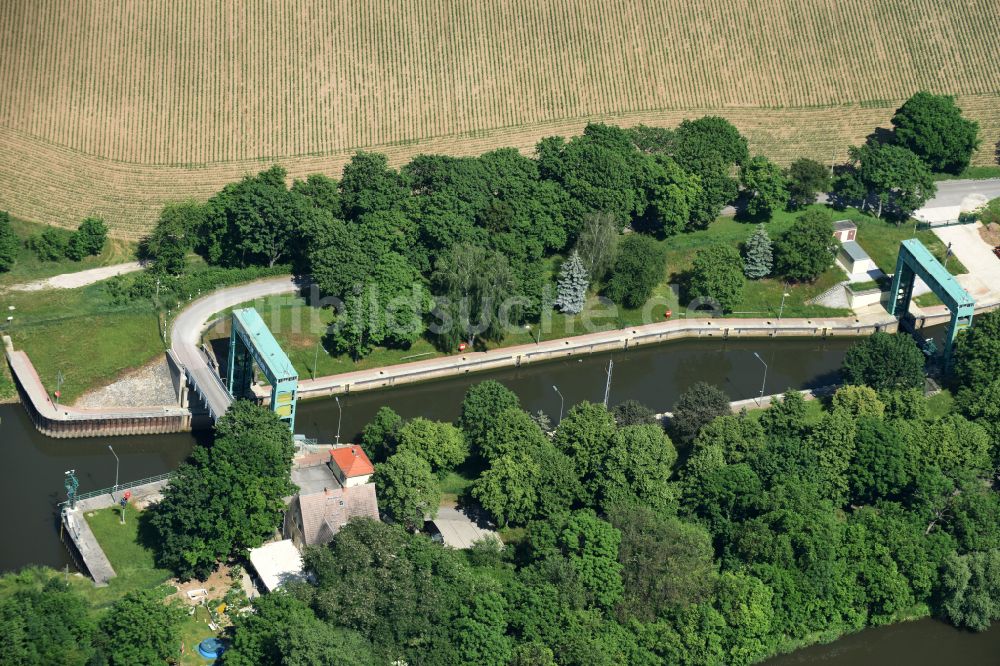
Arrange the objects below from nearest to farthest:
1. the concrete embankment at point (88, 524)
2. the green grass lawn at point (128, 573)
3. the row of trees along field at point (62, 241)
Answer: the green grass lawn at point (128, 573), the concrete embankment at point (88, 524), the row of trees along field at point (62, 241)

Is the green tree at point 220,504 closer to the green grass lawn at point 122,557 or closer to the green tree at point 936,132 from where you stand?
the green grass lawn at point 122,557

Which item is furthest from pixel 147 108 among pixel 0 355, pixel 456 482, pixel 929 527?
pixel 929 527

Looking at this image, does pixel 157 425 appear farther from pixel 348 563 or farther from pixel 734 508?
pixel 734 508

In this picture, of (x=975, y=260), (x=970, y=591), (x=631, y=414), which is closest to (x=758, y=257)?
(x=975, y=260)

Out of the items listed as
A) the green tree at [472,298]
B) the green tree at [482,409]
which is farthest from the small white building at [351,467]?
the green tree at [472,298]

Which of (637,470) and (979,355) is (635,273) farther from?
(637,470)

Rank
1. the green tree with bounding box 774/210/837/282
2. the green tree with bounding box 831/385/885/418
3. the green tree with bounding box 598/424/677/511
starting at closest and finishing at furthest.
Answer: the green tree with bounding box 598/424/677/511 < the green tree with bounding box 831/385/885/418 < the green tree with bounding box 774/210/837/282

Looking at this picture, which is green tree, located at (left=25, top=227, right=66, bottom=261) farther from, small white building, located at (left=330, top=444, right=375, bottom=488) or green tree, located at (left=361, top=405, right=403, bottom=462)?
small white building, located at (left=330, top=444, right=375, bottom=488)

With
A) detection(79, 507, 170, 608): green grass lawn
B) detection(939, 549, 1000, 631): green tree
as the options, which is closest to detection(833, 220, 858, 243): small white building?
detection(939, 549, 1000, 631): green tree
